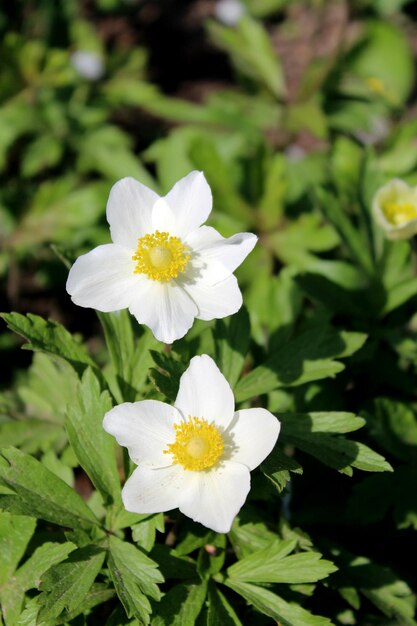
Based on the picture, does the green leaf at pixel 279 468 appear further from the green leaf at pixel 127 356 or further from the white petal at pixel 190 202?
the white petal at pixel 190 202

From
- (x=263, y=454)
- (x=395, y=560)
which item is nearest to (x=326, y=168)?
(x=395, y=560)

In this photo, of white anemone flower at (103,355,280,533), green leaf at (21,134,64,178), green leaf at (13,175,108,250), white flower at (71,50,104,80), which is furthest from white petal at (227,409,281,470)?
white flower at (71,50,104,80)

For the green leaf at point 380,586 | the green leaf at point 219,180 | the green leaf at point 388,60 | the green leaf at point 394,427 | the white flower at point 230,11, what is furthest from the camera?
the white flower at point 230,11

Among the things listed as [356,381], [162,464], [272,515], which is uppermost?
[162,464]

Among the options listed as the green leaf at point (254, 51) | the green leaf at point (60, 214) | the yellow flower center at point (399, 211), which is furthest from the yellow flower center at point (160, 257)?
the green leaf at point (254, 51)

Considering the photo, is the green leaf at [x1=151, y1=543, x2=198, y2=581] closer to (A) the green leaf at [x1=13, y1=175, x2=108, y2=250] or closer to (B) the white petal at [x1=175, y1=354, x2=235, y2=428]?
(B) the white petal at [x1=175, y1=354, x2=235, y2=428]

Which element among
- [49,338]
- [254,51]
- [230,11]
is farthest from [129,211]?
[230,11]

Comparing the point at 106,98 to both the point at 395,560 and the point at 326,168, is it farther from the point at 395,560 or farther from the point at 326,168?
the point at 395,560
